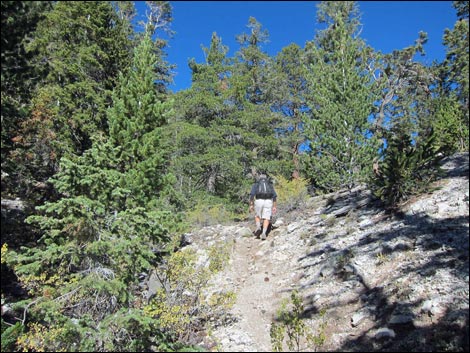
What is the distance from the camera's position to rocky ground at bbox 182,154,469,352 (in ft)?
16.4

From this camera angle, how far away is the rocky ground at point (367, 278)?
16.4ft

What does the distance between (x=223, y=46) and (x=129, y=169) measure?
49.1ft

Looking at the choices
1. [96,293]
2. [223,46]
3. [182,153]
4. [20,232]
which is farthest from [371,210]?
[223,46]

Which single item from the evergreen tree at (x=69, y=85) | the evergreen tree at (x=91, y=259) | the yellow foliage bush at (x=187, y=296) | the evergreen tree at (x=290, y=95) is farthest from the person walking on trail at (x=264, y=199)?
the evergreen tree at (x=290, y=95)

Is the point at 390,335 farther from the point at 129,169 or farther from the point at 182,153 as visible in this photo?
the point at 182,153

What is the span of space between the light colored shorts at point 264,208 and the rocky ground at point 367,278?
29.9 inches

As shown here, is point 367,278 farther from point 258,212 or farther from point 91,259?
point 258,212

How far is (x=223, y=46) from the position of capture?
22.9m

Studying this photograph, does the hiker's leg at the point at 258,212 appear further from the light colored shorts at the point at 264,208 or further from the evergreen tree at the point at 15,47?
the evergreen tree at the point at 15,47

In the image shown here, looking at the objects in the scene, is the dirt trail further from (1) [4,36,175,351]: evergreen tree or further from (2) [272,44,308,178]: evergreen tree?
(2) [272,44,308,178]: evergreen tree

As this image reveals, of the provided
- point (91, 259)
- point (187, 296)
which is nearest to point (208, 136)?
point (187, 296)

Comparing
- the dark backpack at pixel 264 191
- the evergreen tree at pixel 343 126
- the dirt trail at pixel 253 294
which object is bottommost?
the dirt trail at pixel 253 294

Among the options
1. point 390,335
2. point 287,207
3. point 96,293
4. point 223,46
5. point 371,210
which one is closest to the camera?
point 390,335

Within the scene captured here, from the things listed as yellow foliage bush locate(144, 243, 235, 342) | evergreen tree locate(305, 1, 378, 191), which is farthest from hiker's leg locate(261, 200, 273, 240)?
yellow foliage bush locate(144, 243, 235, 342)
